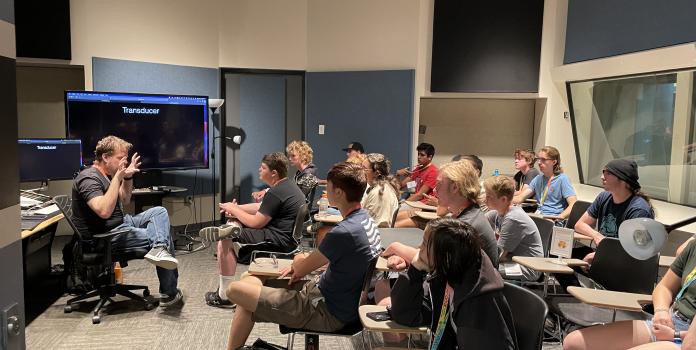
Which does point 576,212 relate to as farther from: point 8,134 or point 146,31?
→ point 146,31

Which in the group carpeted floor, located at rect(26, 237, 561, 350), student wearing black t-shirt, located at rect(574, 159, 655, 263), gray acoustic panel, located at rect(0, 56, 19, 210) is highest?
gray acoustic panel, located at rect(0, 56, 19, 210)

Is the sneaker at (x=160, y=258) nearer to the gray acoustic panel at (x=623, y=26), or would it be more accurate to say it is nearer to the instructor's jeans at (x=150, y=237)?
the instructor's jeans at (x=150, y=237)

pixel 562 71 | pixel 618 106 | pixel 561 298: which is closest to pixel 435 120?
pixel 562 71

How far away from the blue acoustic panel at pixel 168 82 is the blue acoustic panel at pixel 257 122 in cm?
44

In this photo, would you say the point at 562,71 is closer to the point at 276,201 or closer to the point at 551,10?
the point at 551,10

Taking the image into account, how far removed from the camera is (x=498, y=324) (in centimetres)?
191

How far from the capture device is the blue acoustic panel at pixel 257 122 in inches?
307

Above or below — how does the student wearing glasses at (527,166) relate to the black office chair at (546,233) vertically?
above

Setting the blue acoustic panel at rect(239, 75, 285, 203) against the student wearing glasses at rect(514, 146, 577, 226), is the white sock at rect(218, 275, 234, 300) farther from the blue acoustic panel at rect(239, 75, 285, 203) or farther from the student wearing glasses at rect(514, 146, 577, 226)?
the blue acoustic panel at rect(239, 75, 285, 203)

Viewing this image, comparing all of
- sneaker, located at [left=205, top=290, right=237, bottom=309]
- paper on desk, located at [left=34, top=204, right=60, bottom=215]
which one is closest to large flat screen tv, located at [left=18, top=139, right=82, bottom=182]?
paper on desk, located at [left=34, top=204, right=60, bottom=215]

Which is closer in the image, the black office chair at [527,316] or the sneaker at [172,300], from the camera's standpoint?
the black office chair at [527,316]

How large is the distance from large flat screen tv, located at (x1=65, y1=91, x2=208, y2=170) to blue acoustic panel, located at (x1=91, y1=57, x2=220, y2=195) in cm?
47

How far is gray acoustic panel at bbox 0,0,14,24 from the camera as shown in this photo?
113cm

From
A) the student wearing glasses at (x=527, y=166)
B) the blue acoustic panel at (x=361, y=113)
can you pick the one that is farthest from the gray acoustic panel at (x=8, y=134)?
the blue acoustic panel at (x=361, y=113)
